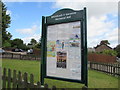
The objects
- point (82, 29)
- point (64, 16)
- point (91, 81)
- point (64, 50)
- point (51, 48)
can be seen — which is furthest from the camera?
point (91, 81)

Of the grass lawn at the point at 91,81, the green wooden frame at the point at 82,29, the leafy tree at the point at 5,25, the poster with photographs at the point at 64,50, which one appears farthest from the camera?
the leafy tree at the point at 5,25

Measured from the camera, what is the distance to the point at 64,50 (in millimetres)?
5172

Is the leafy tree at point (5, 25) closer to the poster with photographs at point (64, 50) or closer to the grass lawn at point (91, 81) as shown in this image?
the grass lawn at point (91, 81)

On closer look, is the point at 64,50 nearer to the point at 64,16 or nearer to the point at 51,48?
the point at 51,48

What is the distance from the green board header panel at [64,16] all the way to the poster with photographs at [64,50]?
140mm

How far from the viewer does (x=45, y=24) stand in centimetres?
582

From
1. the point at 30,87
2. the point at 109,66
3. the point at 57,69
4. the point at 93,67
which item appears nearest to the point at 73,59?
the point at 57,69

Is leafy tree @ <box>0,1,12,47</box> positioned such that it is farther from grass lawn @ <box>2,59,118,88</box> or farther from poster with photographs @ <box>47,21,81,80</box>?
poster with photographs @ <box>47,21,81,80</box>

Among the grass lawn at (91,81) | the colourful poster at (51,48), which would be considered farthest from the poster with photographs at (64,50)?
the grass lawn at (91,81)

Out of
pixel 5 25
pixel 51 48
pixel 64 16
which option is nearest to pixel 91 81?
pixel 51 48

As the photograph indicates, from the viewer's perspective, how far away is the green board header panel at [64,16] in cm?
492

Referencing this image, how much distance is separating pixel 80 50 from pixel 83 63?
41cm

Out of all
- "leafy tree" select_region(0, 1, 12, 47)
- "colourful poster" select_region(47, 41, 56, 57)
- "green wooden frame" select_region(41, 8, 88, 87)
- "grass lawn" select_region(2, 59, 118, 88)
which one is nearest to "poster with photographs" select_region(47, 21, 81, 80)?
"colourful poster" select_region(47, 41, 56, 57)

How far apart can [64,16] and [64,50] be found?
1.17m
